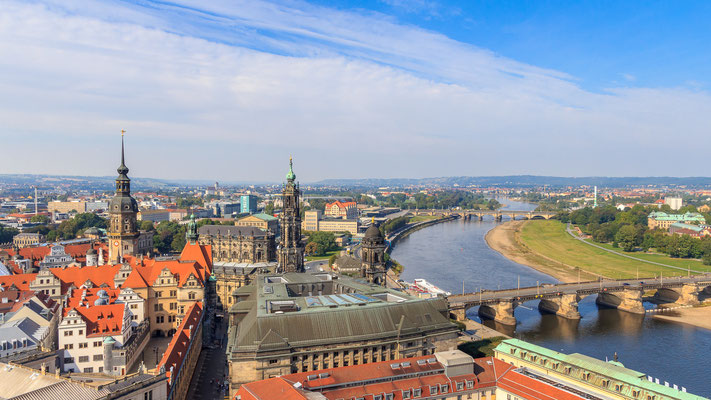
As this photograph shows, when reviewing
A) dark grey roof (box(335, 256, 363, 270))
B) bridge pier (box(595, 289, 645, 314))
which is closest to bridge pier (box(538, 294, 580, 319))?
bridge pier (box(595, 289, 645, 314))

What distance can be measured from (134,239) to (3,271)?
18.0m

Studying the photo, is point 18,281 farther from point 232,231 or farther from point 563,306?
point 563,306

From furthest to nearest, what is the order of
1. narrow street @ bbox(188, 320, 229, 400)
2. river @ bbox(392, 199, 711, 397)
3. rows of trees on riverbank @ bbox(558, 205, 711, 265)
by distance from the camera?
rows of trees on riverbank @ bbox(558, 205, 711, 265)
river @ bbox(392, 199, 711, 397)
narrow street @ bbox(188, 320, 229, 400)

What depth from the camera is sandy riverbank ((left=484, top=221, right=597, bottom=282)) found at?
116 m

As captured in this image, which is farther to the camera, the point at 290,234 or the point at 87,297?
the point at 290,234

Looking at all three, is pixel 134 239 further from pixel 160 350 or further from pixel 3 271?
pixel 160 350

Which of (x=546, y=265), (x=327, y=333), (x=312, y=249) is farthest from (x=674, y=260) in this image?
(x=327, y=333)

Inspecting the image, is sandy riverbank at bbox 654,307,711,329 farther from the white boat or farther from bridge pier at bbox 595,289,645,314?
the white boat

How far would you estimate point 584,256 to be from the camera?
138 metres

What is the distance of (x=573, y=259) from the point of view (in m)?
135

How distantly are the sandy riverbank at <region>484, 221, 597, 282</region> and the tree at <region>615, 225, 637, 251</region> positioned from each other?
24.9 meters

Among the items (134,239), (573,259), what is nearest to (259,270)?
(134,239)

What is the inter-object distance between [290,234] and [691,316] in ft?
220

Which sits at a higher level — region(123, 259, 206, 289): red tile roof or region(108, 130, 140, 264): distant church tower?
region(108, 130, 140, 264): distant church tower
